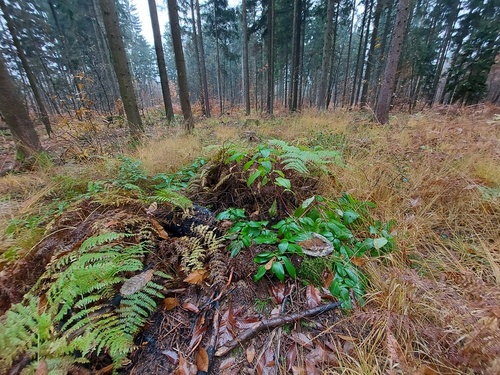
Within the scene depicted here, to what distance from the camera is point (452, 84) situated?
10.3 m

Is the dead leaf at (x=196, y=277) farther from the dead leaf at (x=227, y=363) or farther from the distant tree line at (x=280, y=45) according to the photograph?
the distant tree line at (x=280, y=45)

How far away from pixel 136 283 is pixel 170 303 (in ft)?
0.68

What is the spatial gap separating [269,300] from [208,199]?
3.59ft

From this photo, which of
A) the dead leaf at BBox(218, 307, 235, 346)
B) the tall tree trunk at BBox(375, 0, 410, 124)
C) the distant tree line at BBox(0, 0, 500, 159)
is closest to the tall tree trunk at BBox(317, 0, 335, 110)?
the distant tree line at BBox(0, 0, 500, 159)

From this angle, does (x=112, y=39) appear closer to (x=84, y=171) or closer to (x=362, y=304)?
(x=84, y=171)

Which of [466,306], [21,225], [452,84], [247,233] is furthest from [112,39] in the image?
[452,84]

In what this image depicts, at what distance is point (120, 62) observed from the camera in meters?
4.01

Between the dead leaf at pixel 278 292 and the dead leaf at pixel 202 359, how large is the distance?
41 cm

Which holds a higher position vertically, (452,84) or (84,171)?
(452,84)

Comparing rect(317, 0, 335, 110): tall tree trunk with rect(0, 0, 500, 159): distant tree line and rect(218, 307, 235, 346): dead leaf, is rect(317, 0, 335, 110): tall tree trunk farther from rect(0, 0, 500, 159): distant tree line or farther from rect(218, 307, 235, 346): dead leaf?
rect(218, 307, 235, 346): dead leaf

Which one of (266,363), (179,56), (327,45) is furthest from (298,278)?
(327,45)

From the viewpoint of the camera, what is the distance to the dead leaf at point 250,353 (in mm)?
874

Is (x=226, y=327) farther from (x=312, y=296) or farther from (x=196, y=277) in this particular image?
(x=312, y=296)

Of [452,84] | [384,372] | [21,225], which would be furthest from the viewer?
[452,84]
